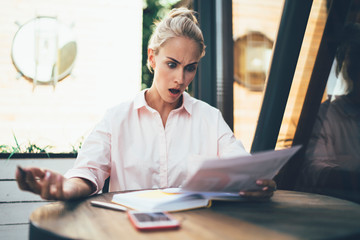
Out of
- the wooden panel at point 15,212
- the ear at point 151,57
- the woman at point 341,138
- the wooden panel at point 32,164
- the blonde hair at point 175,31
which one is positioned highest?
the blonde hair at point 175,31

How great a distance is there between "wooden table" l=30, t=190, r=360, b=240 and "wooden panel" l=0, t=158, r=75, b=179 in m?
1.47

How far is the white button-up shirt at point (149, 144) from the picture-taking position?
144cm

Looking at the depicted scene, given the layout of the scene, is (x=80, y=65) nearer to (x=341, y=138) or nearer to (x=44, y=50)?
(x=44, y=50)

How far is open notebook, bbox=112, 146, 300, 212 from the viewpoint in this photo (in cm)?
76

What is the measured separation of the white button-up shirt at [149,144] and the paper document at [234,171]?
0.49 m

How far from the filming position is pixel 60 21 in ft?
12.2

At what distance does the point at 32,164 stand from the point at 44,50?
1.68 metres

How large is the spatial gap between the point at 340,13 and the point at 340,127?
2.27 feet

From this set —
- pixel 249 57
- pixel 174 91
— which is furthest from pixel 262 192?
pixel 249 57

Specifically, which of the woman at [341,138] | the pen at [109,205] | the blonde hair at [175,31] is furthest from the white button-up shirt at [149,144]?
the woman at [341,138]

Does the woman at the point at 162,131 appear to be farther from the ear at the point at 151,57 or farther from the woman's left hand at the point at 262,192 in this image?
the woman's left hand at the point at 262,192

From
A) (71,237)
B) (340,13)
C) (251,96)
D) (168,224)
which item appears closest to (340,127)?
(340,13)

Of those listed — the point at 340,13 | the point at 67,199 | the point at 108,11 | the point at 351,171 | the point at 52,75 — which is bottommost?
the point at 351,171

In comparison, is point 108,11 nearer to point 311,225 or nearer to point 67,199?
point 67,199
